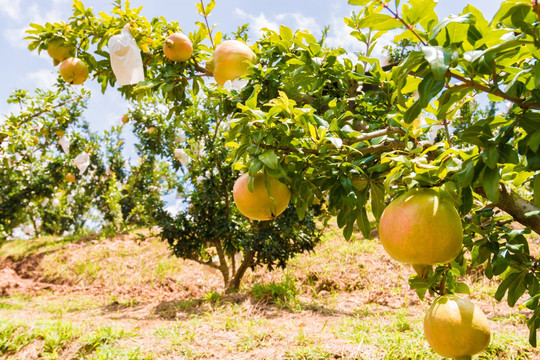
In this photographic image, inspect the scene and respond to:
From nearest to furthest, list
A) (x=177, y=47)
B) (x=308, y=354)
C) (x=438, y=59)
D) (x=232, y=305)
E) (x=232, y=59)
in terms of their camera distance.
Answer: (x=438, y=59)
(x=232, y=59)
(x=177, y=47)
(x=308, y=354)
(x=232, y=305)

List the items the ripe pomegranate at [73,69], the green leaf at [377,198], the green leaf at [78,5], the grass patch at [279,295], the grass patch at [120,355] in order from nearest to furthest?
1. the green leaf at [377,198]
2. the green leaf at [78,5]
3. the ripe pomegranate at [73,69]
4. the grass patch at [120,355]
5. the grass patch at [279,295]

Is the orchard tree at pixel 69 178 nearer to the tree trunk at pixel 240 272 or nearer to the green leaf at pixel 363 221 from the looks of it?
the tree trunk at pixel 240 272

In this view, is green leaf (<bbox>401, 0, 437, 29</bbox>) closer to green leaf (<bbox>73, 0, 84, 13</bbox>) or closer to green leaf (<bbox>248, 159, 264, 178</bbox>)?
green leaf (<bbox>248, 159, 264, 178</bbox>)

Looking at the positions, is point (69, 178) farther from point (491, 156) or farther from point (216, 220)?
point (491, 156)

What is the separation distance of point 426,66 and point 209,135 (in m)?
4.52

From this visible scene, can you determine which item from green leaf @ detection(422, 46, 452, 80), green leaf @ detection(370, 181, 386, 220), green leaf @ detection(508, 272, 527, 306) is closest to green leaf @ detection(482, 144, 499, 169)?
green leaf @ detection(422, 46, 452, 80)

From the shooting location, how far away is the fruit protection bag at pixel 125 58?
2068mm

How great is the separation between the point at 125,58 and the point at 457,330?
2.00 meters

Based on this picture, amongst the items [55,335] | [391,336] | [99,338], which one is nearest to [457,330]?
[391,336]

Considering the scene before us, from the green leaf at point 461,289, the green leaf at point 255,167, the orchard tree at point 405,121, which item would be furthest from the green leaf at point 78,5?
the green leaf at point 461,289

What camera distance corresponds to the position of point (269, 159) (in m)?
1.04

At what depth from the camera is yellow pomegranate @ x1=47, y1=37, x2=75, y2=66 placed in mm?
2324

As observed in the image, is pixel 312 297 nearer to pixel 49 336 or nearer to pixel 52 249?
pixel 49 336

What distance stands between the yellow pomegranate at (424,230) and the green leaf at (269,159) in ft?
1.11
